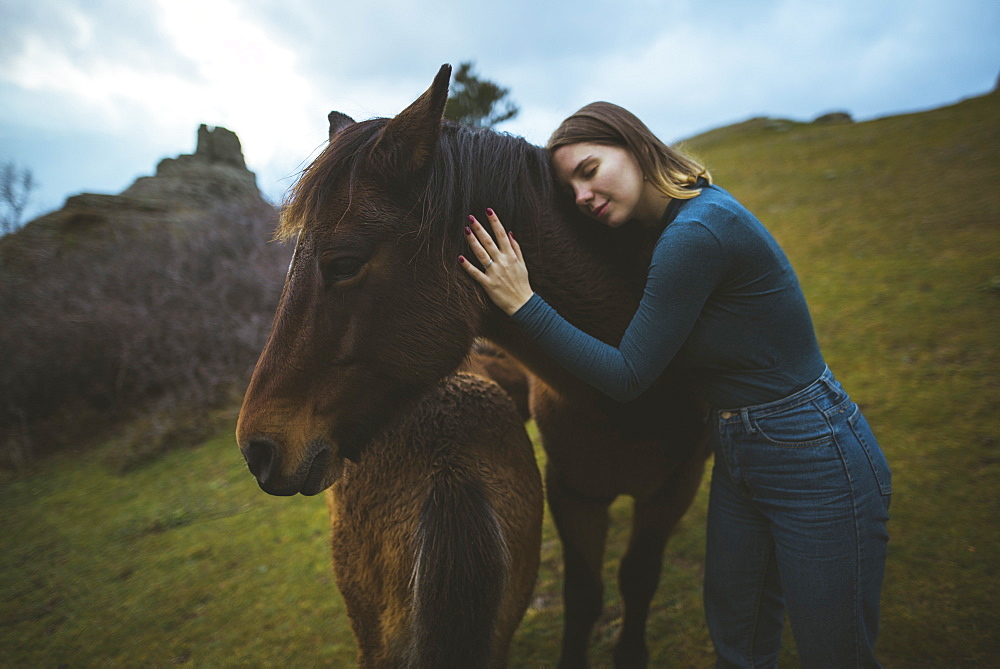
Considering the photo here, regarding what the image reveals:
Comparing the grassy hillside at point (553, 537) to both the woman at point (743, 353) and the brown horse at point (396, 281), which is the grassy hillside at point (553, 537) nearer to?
the woman at point (743, 353)

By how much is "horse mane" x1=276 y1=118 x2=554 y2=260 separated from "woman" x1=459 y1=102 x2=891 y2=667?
0.08 metres

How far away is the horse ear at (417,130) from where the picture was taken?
1223mm

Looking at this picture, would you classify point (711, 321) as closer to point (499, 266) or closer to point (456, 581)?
point (499, 266)

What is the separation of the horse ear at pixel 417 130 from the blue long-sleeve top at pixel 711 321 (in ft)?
1.71

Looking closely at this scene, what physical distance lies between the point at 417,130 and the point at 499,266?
435mm

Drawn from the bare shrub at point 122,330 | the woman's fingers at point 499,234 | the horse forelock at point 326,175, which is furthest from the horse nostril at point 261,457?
the bare shrub at point 122,330

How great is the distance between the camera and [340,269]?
4.21 ft

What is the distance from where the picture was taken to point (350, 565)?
1.60 m

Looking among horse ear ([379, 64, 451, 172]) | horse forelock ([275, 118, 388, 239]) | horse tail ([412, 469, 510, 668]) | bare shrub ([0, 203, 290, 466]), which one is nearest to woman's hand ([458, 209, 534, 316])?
horse ear ([379, 64, 451, 172])

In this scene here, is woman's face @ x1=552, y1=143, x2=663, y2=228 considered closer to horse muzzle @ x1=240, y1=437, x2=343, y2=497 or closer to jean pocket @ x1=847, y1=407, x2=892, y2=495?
jean pocket @ x1=847, y1=407, x2=892, y2=495

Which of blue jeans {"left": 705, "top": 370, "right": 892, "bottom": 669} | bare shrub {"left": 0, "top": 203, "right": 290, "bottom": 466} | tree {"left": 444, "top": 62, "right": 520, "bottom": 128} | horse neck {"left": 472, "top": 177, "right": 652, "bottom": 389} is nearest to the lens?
blue jeans {"left": 705, "top": 370, "right": 892, "bottom": 669}

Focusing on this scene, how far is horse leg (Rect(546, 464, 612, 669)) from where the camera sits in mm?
2135

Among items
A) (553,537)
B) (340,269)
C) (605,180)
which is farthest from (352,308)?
(553,537)

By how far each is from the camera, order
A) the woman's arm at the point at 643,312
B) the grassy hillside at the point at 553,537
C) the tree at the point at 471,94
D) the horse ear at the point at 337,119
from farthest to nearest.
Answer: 1. the tree at the point at 471,94
2. the grassy hillside at the point at 553,537
3. the horse ear at the point at 337,119
4. the woman's arm at the point at 643,312
